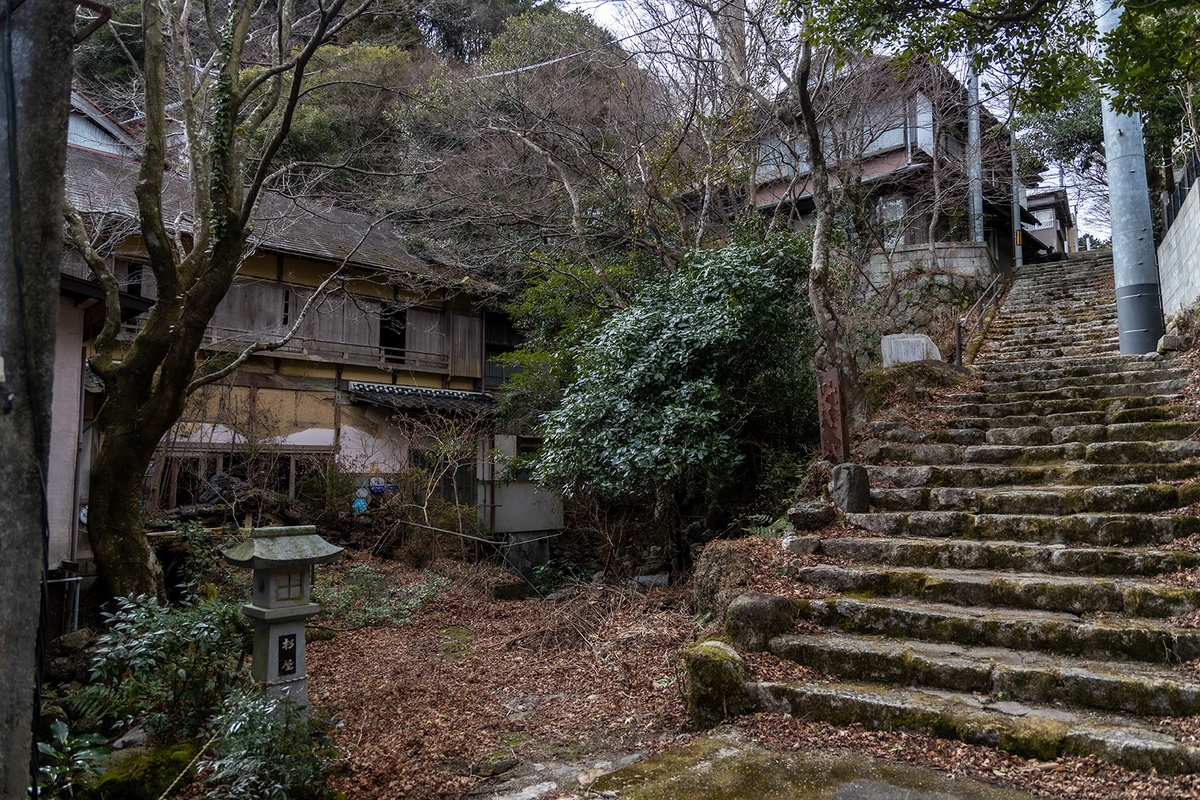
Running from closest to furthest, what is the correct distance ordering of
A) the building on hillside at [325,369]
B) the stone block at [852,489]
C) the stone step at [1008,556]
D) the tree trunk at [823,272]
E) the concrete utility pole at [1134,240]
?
the stone step at [1008,556], the stone block at [852,489], the tree trunk at [823,272], the concrete utility pole at [1134,240], the building on hillside at [325,369]

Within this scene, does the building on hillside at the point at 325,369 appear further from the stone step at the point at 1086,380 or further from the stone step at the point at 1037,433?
the stone step at the point at 1086,380

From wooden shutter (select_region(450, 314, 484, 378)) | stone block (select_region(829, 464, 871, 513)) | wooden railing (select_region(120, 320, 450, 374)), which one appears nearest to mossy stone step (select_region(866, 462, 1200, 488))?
stone block (select_region(829, 464, 871, 513))

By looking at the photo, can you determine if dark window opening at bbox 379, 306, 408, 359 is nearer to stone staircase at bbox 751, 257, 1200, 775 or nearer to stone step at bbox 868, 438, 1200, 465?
stone staircase at bbox 751, 257, 1200, 775

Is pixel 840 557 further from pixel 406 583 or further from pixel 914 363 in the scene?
pixel 406 583

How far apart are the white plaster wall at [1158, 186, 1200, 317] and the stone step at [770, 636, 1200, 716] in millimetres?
7595

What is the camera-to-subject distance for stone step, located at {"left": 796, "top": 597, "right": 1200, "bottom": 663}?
13.3 ft

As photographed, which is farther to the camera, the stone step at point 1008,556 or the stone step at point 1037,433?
the stone step at point 1037,433

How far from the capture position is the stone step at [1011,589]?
14.4ft

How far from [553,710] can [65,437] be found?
723cm

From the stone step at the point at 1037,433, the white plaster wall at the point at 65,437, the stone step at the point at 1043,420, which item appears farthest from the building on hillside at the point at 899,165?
the white plaster wall at the point at 65,437

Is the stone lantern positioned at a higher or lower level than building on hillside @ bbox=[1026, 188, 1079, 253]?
lower

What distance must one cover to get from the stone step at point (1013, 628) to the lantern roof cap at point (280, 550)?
12.1 ft

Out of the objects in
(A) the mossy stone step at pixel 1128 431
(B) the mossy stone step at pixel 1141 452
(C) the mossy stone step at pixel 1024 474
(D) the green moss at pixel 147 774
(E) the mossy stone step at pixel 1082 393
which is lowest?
(D) the green moss at pixel 147 774

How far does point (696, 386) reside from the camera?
8.51 meters
